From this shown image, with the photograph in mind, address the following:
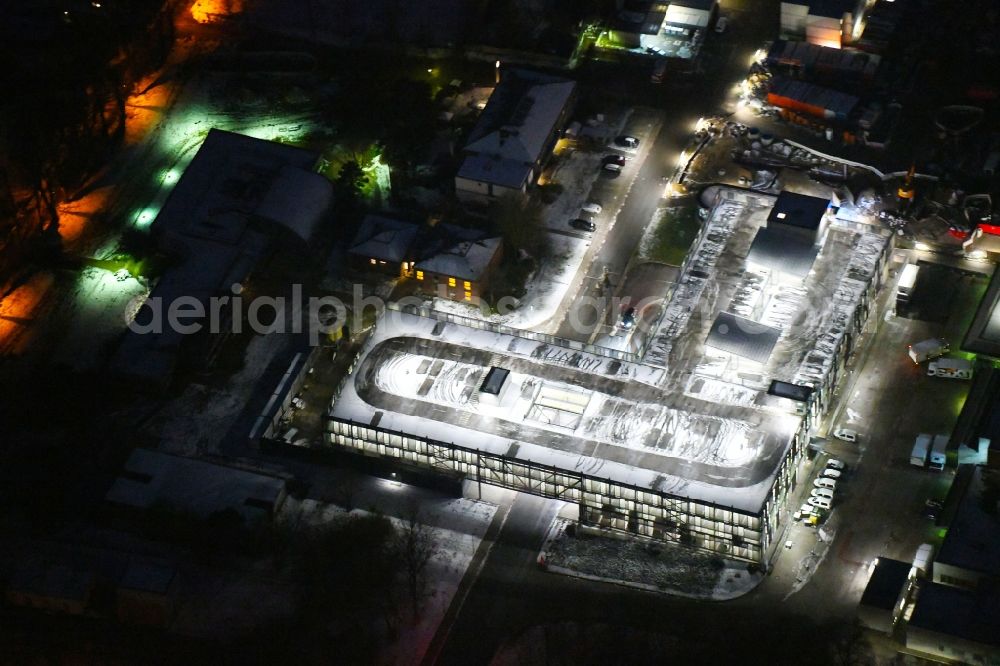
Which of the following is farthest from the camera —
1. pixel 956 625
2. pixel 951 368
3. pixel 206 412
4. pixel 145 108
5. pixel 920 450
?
pixel 145 108

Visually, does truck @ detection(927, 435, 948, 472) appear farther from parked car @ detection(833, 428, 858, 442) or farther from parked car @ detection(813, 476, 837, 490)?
parked car @ detection(813, 476, 837, 490)

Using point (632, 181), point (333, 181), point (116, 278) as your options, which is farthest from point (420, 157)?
point (116, 278)

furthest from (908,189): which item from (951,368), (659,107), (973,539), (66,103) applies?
(66,103)

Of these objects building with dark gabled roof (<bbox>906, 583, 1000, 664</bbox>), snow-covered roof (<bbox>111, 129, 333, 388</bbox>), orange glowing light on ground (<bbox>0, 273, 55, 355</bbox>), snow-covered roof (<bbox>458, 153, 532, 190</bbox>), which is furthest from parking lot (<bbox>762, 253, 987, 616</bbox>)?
orange glowing light on ground (<bbox>0, 273, 55, 355</bbox>)

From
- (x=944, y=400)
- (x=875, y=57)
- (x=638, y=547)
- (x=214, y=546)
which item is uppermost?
(x=875, y=57)

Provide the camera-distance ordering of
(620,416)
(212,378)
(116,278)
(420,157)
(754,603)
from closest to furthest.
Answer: (754,603) < (620,416) < (212,378) < (116,278) < (420,157)

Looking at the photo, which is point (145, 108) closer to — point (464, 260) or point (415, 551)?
point (464, 260)

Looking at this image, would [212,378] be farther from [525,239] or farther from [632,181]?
[632,181]

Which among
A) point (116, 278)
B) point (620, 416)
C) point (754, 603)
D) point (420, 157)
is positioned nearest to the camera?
point (754, 603)
